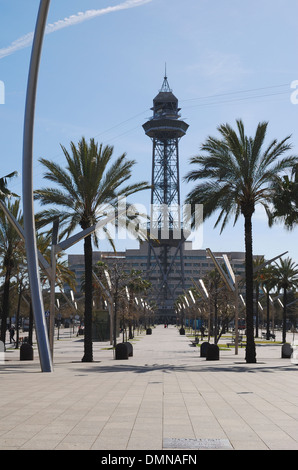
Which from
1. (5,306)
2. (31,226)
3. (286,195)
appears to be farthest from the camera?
(5,306)

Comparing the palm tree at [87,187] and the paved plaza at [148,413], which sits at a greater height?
the palm tree at [87,187]

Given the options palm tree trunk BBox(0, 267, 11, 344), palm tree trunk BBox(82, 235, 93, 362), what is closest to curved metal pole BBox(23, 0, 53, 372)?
palm tree trunk BBox(82, 235, 93, 362)

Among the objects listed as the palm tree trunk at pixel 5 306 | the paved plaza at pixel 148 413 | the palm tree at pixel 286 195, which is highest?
the palm tree at pixel 286 195

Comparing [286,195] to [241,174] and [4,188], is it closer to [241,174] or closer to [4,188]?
[241,174]

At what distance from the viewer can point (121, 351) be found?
94.8ft

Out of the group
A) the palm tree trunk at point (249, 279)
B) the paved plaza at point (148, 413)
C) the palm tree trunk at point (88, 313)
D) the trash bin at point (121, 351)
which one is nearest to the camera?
the paved plaza at point (148, 413)

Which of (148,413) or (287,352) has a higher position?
(148,413)

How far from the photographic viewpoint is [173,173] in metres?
172

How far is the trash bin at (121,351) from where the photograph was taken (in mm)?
28562

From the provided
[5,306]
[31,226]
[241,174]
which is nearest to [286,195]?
[241,174]

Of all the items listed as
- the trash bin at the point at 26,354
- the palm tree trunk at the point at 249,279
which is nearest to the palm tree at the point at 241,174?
the palm tree trunk at the point at 249,279

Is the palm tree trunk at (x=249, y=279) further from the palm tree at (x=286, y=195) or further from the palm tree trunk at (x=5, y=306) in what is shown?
the palm tree trunk at (x=5, y=306)

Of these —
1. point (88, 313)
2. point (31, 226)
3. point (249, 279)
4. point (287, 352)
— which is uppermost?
point (31, 226)

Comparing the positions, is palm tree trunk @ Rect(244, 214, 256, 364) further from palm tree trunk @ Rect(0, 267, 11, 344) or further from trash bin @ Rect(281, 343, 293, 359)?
palm tree trunk @ Rect(0, 267, 11, 344)
